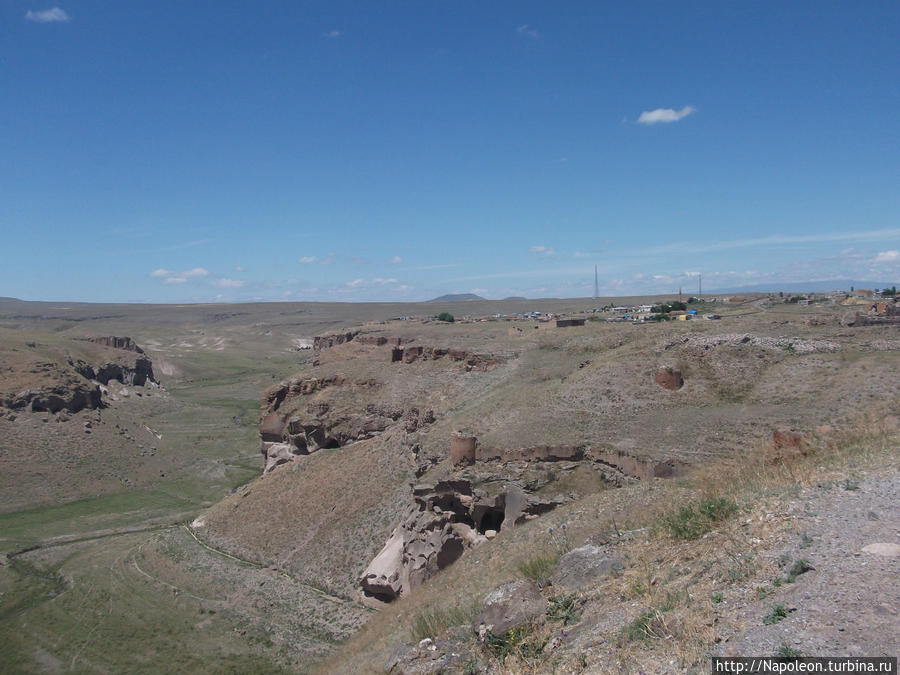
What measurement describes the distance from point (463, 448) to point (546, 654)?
16.4 meters

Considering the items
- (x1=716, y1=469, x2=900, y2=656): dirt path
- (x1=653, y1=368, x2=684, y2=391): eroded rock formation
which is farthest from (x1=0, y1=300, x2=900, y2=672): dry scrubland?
(x1=653, y1=368, x2=684, y2=391): eroded rock formation

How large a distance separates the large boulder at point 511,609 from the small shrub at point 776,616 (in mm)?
3105

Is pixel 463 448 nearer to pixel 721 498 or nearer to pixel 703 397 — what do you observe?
pixel 703 397

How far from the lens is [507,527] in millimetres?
19828

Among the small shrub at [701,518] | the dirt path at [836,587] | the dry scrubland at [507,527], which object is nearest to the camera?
the dirt path at [836,587]

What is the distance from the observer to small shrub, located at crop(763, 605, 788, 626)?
19.3ft

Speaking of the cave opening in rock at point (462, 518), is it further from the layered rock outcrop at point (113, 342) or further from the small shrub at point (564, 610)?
the layered rock outcrop at point (113, 342)

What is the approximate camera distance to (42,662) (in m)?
21.3

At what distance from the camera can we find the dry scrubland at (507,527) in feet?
23.5

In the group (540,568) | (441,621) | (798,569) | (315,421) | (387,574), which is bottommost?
(387,574)

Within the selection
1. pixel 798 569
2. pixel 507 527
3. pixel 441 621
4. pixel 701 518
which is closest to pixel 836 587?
pixel 798 569

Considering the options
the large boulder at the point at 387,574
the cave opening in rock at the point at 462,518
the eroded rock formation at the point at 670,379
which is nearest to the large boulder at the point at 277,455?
the large boulder at the point at 387,574

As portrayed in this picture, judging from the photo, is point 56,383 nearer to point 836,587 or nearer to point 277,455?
point 277,455

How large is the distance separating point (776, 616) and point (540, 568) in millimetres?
5279
